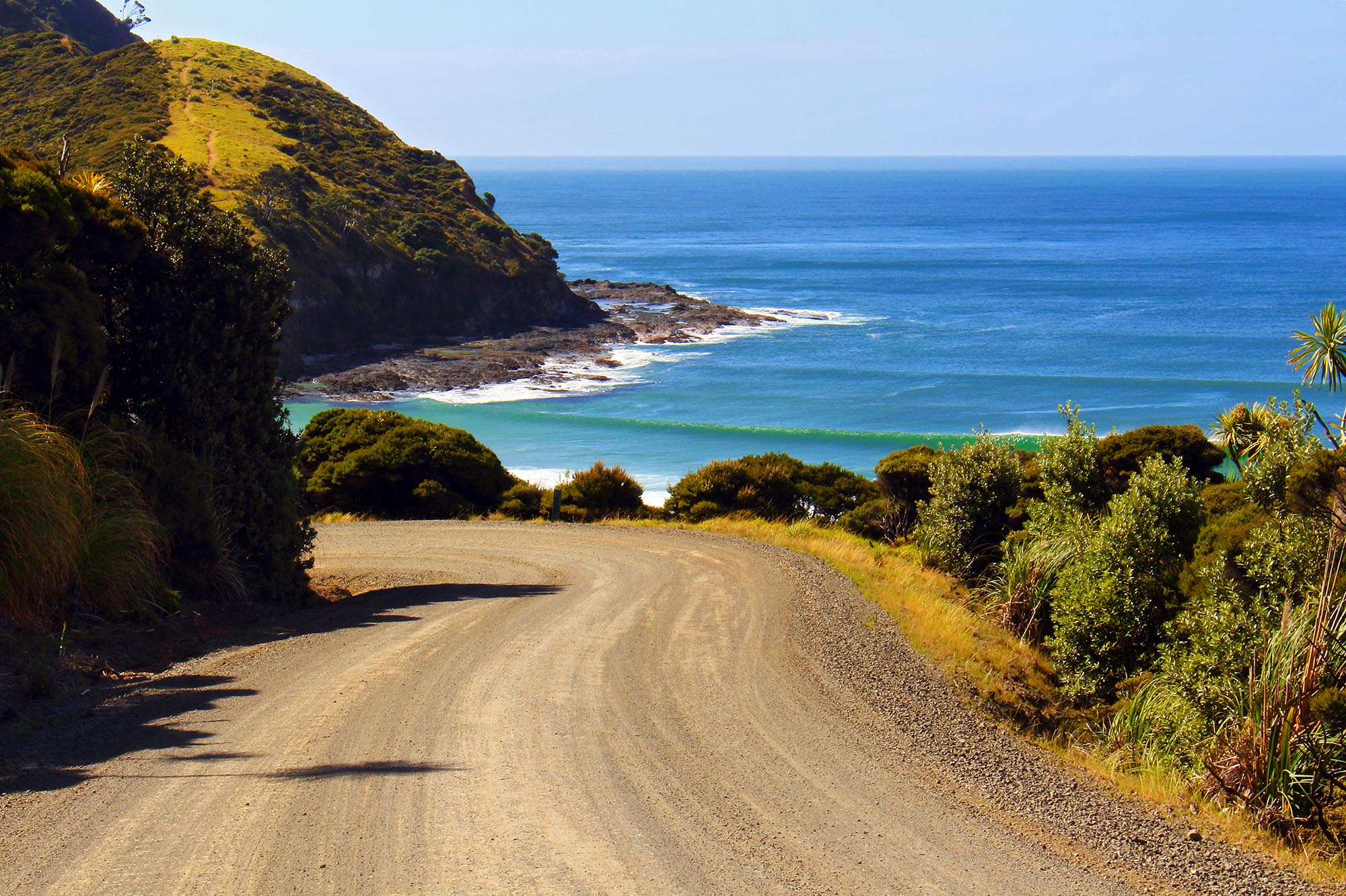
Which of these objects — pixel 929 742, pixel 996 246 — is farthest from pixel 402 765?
pixel 996 246

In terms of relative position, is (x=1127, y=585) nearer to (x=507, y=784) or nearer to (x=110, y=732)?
(x=507, y=784)

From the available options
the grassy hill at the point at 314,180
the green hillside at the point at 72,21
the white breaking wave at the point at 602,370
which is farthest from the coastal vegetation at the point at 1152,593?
the green hillside at the point at 72,21

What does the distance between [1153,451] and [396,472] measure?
17.5m

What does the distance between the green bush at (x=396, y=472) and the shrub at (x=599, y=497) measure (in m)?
1.94

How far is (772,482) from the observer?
2750cm

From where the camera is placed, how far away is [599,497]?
27453mm

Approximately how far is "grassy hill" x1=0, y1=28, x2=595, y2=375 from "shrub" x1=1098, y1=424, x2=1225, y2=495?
44.9m

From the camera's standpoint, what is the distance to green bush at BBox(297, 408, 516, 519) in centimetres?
2700

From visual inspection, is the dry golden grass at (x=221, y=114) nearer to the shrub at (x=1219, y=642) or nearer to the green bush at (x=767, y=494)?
the green bush at (x=767, y=494)

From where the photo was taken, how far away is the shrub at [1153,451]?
19984 millimetres

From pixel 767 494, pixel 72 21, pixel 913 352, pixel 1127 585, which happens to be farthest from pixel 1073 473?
pixel 72 21

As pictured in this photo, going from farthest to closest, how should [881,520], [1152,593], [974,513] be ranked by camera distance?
[881,520]
[974,513]
[1152,593]

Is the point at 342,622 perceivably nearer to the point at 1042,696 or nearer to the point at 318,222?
the point at 1042,696

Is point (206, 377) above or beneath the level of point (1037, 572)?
above
